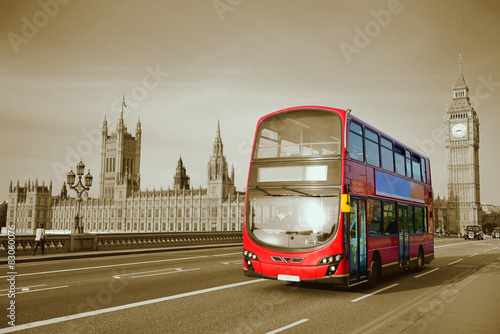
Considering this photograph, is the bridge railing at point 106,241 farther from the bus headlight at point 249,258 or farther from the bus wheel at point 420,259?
the bus wheel at point 420,259

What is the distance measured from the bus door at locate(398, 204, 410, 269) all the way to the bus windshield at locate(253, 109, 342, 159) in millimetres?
4798

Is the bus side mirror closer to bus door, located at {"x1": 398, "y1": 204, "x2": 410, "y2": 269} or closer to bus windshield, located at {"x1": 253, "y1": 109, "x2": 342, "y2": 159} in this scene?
bus windshield, located at {"x1": 253, "y1": 109, "x2": 342, "y2": 159}

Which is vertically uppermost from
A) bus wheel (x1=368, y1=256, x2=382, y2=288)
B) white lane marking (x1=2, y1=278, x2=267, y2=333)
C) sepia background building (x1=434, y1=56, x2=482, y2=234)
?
sepia background building (x1=434, y1=56, x2=482, y2=234)

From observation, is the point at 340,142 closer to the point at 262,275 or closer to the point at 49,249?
the point at 262,275

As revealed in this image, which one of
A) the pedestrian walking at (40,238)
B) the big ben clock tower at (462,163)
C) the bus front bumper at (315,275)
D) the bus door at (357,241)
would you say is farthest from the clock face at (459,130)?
the bus front bumper at (315,275)

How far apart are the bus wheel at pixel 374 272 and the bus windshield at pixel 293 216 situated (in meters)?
2.55

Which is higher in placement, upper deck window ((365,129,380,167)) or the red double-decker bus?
upper deck window ((365,129,380,167))

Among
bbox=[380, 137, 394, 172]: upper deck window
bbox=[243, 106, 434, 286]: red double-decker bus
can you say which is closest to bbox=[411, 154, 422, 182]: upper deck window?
bbox=[380, 137, 394, 172]: upper deck window

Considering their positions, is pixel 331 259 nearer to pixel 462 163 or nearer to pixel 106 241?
pixel 106 241

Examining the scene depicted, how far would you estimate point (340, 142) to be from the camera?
10234 mm

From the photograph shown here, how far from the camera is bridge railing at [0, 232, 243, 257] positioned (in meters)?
21.4

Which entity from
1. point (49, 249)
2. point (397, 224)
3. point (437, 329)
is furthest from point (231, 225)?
point (437, 329)

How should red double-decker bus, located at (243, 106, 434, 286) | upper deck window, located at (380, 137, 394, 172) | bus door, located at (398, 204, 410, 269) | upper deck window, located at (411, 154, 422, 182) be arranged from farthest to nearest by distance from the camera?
upper deck window, located at (411, 154, 422, 182), bus door, located at (398, 204, 410, 269), upper deck window, located at (380, 137, 394, 172), red double-decker bus, located at (243, 106, 434, 286)

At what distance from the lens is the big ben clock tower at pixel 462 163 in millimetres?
130875
